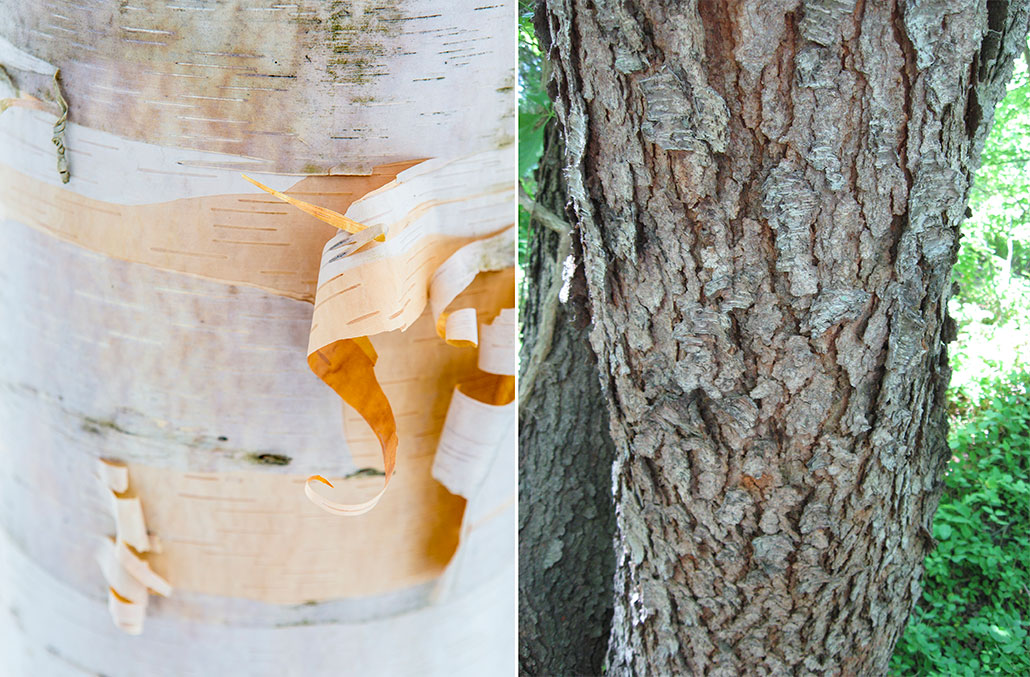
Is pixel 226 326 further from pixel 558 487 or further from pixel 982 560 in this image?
pixel 982 560

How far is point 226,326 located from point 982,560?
246cm

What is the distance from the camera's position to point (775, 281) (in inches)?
38.5

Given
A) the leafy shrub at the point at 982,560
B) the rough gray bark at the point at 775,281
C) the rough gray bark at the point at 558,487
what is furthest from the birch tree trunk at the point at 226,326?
the leafy shrub at the point at 982,560

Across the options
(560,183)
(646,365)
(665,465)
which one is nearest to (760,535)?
(665,465)

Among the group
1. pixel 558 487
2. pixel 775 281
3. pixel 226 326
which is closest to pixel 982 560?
pixel 558 487

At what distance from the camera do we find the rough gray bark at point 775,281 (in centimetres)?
90

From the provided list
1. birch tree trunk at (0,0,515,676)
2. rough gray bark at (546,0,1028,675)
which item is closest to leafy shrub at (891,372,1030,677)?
rough gray bark at (546,0,1028,675)

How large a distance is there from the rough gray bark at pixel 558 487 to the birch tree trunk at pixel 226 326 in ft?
4.18

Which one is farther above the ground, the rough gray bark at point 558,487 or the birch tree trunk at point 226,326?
the birch tree trunk at point 226,326

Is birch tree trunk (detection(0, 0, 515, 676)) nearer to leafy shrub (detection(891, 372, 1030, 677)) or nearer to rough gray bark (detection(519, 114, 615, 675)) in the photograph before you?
rough gray bark (detection(519, 114, 615, 675))

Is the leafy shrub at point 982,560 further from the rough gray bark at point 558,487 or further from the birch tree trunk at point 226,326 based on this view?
the birch tree trunk at point 226,326

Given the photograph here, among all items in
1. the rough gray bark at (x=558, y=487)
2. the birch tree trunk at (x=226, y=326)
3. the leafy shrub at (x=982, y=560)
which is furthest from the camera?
the leafy shrub at (x=982, y=560)

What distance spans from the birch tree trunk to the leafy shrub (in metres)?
1.89

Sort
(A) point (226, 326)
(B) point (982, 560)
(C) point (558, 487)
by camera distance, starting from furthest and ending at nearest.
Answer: (B) point (982, 560) → (C) point (558, 487) → (A) point (226, 326)
